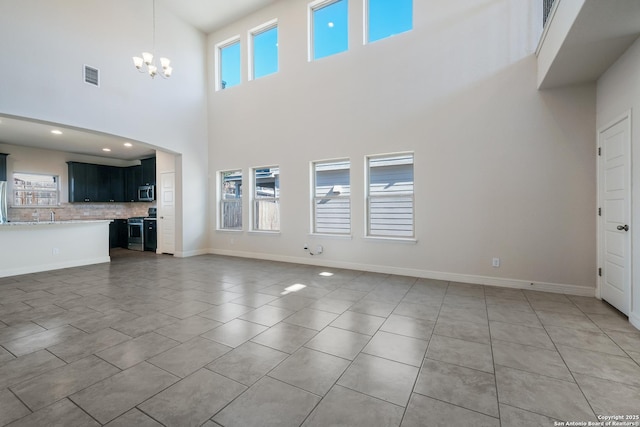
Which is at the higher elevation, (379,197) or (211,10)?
(211,10)

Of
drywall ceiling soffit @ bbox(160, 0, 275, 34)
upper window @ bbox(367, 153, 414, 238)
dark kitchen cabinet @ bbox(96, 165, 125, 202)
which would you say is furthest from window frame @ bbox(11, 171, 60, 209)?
upper window @ bbox(367, 153, 414, 238)

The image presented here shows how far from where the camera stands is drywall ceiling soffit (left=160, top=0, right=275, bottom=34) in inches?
229

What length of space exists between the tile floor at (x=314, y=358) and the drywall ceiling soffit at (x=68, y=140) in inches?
132

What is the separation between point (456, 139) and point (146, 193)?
8062 millimetres

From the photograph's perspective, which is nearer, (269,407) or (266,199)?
(269,407)

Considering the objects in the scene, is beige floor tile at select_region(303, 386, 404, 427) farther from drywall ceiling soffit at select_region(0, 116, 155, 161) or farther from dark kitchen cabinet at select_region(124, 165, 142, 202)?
dark kitchen cabinet at select_region(124, 165, 142, 202)

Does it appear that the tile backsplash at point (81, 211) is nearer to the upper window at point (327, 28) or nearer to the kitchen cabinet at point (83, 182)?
the kitchen cabinet at point (83, 182)

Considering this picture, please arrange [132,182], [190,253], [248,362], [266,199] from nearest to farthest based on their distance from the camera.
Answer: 1. [248,362]
2. [266,199]
3. [190,253]
4. [132,182]

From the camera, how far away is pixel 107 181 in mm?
8242

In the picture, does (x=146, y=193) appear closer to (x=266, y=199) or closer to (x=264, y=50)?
(x=266, y=199)

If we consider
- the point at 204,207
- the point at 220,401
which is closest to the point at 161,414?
the point at 220,401

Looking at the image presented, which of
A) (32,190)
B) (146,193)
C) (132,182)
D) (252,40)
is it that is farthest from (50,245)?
(252,40)

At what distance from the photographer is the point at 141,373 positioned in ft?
6.15

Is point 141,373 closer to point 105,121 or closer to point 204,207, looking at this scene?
point 105,121
